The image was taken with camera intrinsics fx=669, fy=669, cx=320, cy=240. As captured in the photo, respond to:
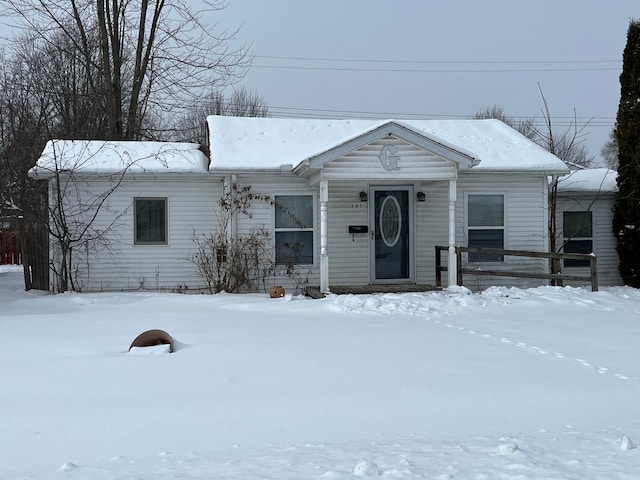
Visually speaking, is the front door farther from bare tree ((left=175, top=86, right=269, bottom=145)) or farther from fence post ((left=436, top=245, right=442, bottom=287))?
bare tree ((left=175, top=86, right=269, bottom=145))

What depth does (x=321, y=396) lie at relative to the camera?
19.7ft

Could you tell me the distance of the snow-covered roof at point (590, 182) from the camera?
1670 cm

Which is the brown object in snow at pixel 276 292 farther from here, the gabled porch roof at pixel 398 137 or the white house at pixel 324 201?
the gabled porch roof at pixel 398 137

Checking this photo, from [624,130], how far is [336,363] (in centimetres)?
1252

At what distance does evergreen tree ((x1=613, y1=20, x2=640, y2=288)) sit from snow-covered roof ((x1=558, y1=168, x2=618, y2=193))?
1.63 ft

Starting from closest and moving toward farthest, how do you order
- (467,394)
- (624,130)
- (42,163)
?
(467,394) → (42,163) → (624,130)

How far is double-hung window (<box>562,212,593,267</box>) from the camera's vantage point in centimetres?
1684

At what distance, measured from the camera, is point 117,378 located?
257 inches

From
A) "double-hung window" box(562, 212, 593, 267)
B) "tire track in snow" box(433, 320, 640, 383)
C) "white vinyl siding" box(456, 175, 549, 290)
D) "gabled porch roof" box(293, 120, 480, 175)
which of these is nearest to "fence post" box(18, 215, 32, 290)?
"gabled porch roof" box(293, 120, 480, 175)

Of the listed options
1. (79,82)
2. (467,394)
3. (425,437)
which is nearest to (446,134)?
(467,394)

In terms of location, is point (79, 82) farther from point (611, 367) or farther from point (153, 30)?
point (611, 367)

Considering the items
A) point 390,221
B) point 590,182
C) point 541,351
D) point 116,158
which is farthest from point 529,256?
point 116,158

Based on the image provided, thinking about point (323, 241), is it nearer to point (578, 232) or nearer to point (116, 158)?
point (116, 158)

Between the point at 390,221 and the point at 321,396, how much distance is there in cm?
967
